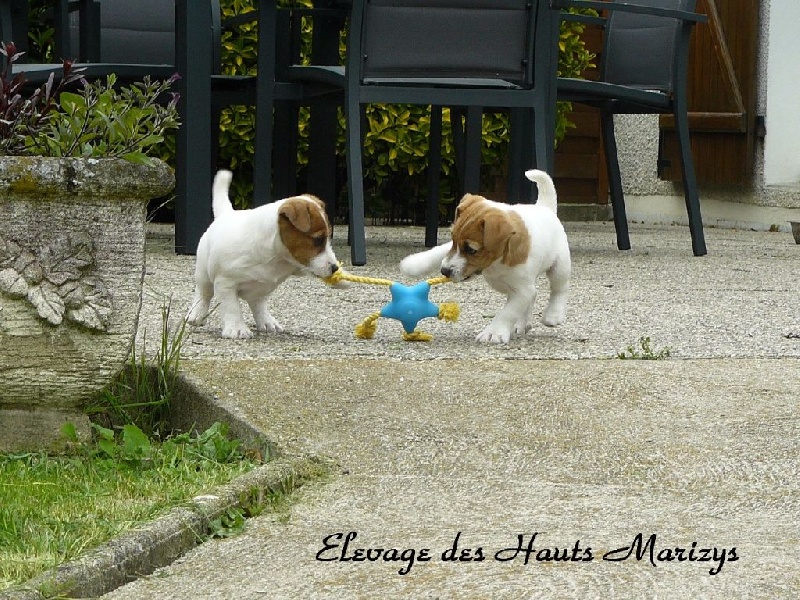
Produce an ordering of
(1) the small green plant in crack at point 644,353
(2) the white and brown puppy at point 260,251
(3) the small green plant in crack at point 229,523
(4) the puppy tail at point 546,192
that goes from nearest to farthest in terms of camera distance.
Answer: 1. (3) the small green plant in crack at point 229,523
2. (1) the small green plant in crack at point 644,353
3. (2) the white and brown puppy at point 260,251
4. (4) the puppy tail at point 546,192

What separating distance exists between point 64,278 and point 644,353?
1450mm

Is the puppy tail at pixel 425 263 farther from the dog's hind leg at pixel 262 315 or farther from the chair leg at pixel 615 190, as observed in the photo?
the chair leg at pixel 615 190

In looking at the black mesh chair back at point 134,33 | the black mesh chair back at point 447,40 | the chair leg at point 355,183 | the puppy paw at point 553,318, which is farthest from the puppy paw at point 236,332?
the black mesh chair back at point 134,33

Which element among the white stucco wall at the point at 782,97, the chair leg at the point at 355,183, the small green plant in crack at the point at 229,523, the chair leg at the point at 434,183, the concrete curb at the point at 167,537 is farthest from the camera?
the white stucco wall at the point at 782,97

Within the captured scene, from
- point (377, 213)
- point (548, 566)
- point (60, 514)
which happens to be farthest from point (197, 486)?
point (377, 213)

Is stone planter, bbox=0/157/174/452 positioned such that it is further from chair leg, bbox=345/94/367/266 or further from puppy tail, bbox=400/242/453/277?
chair leg, bbox=345/94/367/266

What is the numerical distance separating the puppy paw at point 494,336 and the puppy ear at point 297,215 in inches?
21.0

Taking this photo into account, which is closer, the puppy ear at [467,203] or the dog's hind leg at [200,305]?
the puppy ear at [467,203]

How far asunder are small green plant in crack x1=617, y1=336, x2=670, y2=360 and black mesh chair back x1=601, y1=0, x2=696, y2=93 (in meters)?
3.04

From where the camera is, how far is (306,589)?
1693mm

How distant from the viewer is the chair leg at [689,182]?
605cm

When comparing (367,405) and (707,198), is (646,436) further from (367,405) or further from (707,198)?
(707,198)

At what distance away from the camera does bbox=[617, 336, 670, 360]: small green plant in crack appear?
317 centimetres

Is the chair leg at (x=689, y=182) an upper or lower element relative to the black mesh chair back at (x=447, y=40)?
lower
